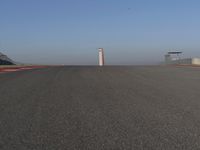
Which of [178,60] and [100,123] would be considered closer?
[100,123]

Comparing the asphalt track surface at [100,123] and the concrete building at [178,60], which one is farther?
the concrete building at [178,60]

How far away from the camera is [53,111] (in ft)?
26.7

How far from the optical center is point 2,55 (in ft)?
287

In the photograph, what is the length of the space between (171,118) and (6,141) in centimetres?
320

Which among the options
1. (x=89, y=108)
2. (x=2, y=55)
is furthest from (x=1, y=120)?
(x=2, y=55)

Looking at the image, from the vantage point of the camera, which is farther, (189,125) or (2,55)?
(2,55)

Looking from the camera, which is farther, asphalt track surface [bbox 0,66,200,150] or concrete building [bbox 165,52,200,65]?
concrete building [bbox 165,52,200,65]

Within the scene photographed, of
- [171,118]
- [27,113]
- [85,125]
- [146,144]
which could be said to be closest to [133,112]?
[171,118]

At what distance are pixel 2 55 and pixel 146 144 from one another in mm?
86003

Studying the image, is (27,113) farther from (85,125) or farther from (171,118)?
(171,118)

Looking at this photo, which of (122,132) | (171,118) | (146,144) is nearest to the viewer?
(146,144)

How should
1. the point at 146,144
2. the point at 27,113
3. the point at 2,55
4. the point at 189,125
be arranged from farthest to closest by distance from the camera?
the point at 2,55 → the point at 27,113 → the point at 189,125 → the point at 146,144

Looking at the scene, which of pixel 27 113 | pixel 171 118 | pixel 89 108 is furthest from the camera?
pixel 89 108

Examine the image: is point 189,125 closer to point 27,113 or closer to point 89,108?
point 89,108
